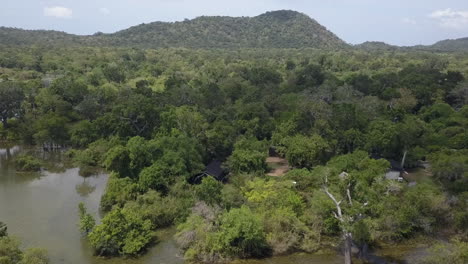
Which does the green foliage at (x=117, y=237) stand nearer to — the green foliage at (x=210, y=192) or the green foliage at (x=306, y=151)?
the green foliage at (x=210, y=192)

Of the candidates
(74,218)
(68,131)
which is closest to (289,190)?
(74,218)

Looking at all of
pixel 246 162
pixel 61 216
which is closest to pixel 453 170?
pixel 246 162

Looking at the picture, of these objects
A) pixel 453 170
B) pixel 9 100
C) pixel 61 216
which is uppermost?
pixel 9 100

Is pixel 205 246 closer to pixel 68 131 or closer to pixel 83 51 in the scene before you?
pixel 68 131

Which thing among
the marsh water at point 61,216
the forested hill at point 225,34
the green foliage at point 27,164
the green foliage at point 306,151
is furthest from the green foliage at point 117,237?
the forested hill at point 225,34

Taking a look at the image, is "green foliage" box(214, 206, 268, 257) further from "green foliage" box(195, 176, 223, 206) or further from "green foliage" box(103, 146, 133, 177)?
"green foliage" box(103, 146, 133, 177)

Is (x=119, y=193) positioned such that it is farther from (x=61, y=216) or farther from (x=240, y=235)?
(x=240, y=235)
